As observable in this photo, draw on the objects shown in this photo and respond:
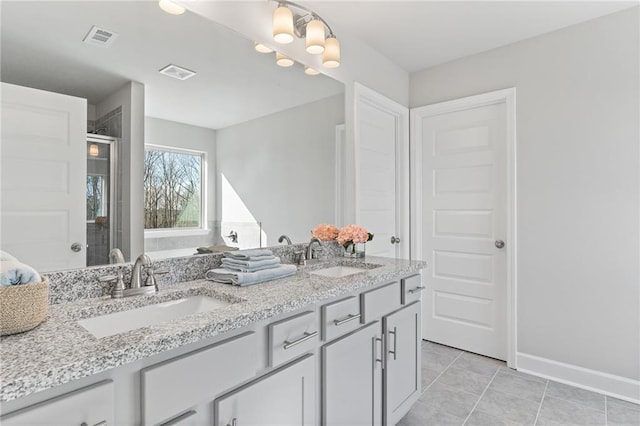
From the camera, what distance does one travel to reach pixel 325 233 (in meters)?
2.20

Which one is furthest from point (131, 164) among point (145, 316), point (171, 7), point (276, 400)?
point (276, 400)

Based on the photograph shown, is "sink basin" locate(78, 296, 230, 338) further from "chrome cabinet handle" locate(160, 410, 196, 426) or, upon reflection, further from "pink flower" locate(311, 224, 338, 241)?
"pink flower" locate(311, 224, 338, 241)

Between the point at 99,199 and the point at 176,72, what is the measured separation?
660 mm

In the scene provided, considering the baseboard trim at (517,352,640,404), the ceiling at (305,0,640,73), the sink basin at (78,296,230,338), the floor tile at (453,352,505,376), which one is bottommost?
the floor tile at (453,352,505,376)

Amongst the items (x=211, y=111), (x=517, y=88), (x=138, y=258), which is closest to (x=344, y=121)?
(x=211, y=111)

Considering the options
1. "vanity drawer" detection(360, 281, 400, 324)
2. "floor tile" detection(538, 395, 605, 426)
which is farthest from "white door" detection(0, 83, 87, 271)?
"floor tile" detection(538, 395, 605, 426)

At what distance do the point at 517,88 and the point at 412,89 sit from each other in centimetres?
91

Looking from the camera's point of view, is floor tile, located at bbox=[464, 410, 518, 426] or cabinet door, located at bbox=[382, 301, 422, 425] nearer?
cabinet door, located at bbox=[382, 301, 422, 425]

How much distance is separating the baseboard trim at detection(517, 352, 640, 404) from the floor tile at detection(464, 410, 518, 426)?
76cm

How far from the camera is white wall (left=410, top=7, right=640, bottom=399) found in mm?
2236

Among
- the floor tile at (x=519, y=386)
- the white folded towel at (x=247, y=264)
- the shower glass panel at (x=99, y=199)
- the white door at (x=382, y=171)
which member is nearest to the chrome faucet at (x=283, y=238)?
the white folded towel at (x=247, y=264)

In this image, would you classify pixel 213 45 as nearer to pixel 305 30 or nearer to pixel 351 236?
pixel 305 30

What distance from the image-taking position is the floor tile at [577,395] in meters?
2.18

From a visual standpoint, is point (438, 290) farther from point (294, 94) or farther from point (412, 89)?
point (294, 94)
